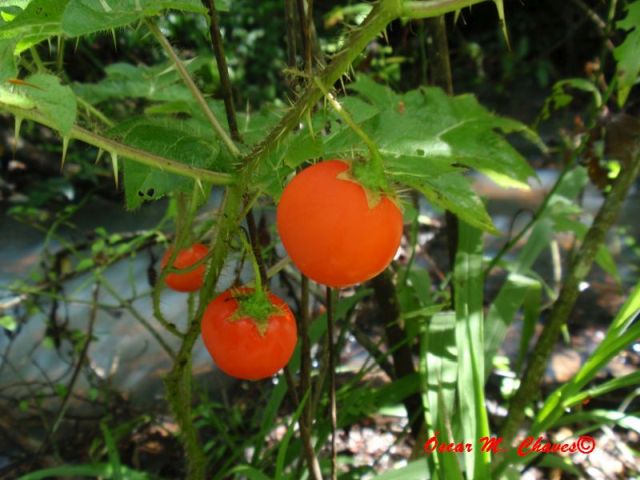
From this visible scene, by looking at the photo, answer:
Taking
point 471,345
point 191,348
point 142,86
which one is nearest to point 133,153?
point 191,348

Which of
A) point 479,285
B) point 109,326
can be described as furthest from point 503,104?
point 479,285

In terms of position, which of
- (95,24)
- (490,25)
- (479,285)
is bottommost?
(479,285)

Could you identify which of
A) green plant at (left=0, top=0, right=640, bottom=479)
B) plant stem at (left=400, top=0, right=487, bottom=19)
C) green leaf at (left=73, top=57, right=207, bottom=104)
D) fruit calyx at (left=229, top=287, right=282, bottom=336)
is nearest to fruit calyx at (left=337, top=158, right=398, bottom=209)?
green plant at (left=0, top=0, right=640, bottom=479)

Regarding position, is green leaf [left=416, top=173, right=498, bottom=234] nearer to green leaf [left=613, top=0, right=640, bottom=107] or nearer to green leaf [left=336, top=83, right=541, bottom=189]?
green leaf [left=336, top=83, right=541, bottom=189]

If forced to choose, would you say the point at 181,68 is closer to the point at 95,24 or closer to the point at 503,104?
the point at 95,24

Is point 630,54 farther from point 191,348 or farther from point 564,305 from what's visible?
point 191,348

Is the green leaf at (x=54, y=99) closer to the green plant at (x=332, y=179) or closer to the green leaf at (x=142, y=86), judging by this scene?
the green plant at (x=332, y=179)
